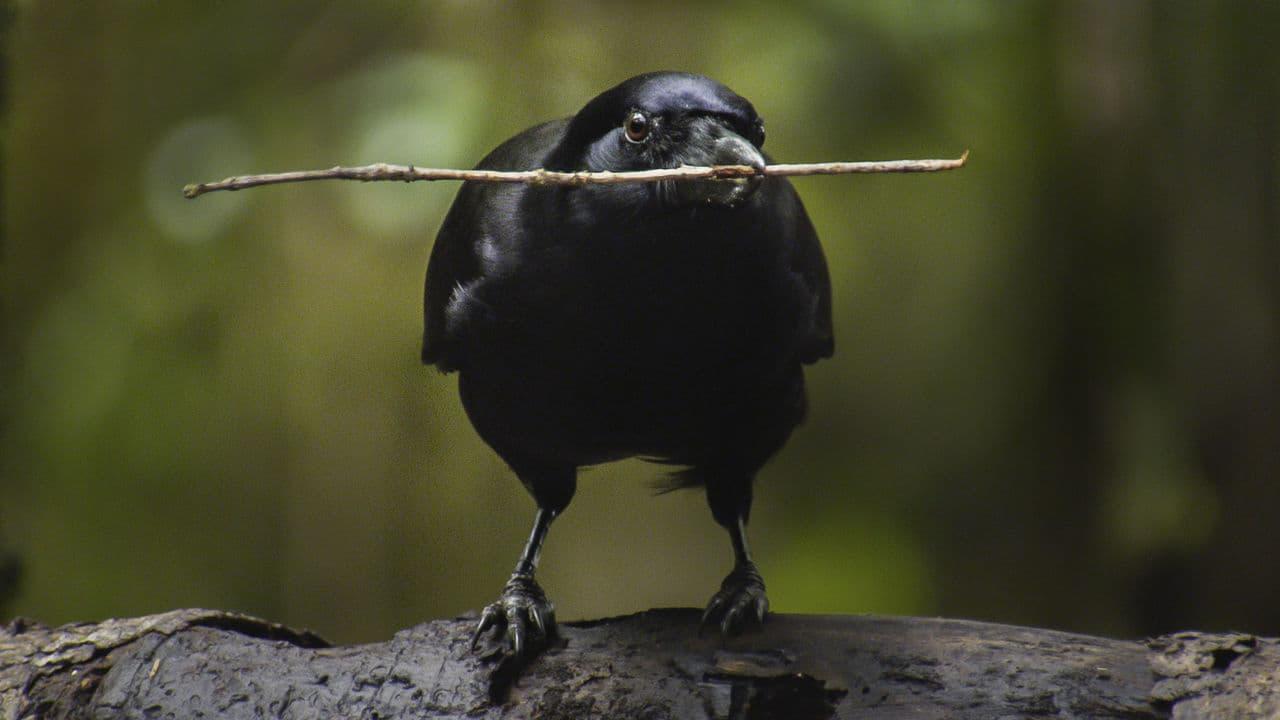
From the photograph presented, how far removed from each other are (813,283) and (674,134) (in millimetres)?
585

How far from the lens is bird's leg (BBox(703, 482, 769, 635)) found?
2260mm

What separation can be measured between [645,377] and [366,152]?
94.6 inches

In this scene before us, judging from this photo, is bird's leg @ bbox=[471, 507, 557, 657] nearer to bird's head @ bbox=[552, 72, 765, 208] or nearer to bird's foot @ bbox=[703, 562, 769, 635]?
bird's foot @ bbox=[703, 562, 769, 635]

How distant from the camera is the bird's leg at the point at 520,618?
208cm

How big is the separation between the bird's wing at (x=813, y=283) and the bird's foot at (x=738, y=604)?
51 centimetres

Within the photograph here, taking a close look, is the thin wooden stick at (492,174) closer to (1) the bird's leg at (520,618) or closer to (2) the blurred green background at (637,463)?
(1) the bird's leg at (520,618)

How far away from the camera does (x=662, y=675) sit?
202cm

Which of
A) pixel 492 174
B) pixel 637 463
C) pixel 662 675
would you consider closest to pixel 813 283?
pixel 662 675

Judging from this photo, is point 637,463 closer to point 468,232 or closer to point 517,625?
point 468,232

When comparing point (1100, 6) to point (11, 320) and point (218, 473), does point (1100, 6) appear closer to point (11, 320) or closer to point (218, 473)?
point (218, 473)

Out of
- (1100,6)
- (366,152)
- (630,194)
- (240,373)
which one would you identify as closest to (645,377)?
(630,194)

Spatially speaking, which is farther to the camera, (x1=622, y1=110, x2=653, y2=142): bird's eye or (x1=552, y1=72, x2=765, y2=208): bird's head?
(x1=622, y1=110, x2=653, y2=142): bird's eye

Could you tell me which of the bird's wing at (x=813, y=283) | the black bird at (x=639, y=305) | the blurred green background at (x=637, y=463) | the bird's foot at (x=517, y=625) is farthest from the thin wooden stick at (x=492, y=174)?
the blurred green background at (x=637, y=463)

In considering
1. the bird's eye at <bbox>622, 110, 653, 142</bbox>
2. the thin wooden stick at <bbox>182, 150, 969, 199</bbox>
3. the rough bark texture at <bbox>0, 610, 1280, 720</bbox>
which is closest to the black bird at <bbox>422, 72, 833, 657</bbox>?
the bird's eye at <bbox>622, 110, 653, 142</bbox>
